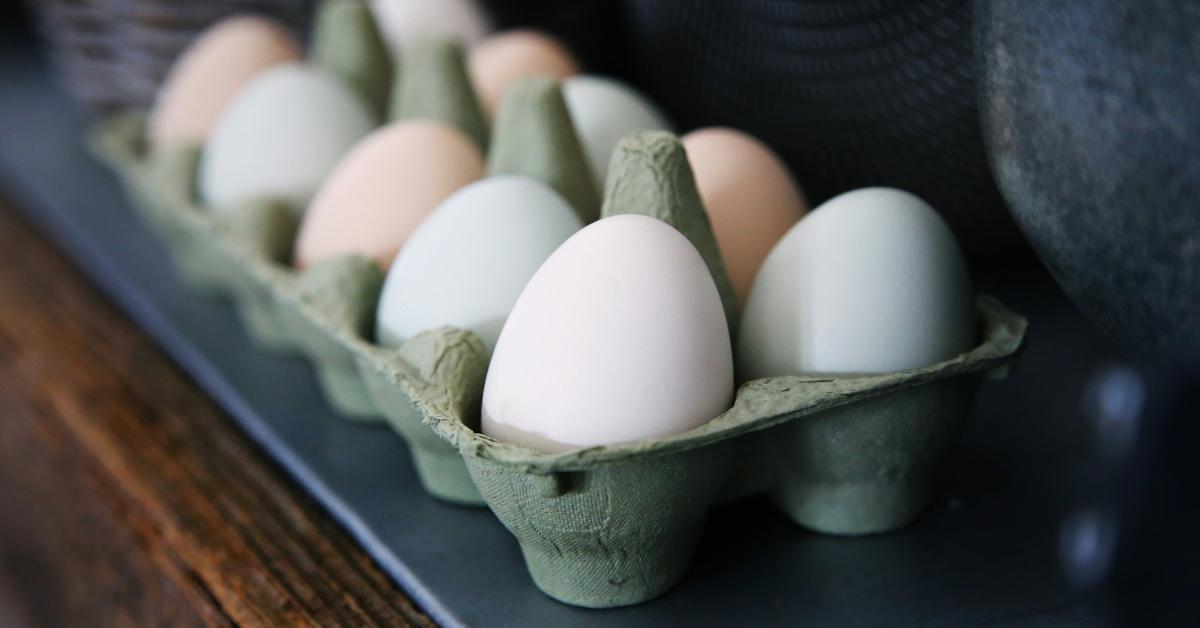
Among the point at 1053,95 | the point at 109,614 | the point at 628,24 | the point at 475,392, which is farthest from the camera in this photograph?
the point at 628,24

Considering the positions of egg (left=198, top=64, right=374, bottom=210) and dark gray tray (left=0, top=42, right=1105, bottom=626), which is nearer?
dark gray tray (left=0, top=42, right=1105, bottom=626)

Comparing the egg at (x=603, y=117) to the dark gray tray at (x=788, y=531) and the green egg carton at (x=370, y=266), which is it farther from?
the dark gray tray at (x=788, y=531)

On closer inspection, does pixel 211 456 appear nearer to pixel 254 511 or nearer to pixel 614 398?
pixel 254 511

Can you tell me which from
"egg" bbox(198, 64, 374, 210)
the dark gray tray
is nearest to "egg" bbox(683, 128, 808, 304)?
the dark gray tray

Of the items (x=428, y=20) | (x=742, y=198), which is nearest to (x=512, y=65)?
(x=428, y=20)

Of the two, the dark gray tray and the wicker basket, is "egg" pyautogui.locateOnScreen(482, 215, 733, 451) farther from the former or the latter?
the wicker basket

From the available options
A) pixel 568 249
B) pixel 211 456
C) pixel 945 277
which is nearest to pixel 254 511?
pixel 211 456

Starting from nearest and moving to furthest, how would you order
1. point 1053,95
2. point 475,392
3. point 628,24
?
point 1053,95, point 475,392, point 628,24
